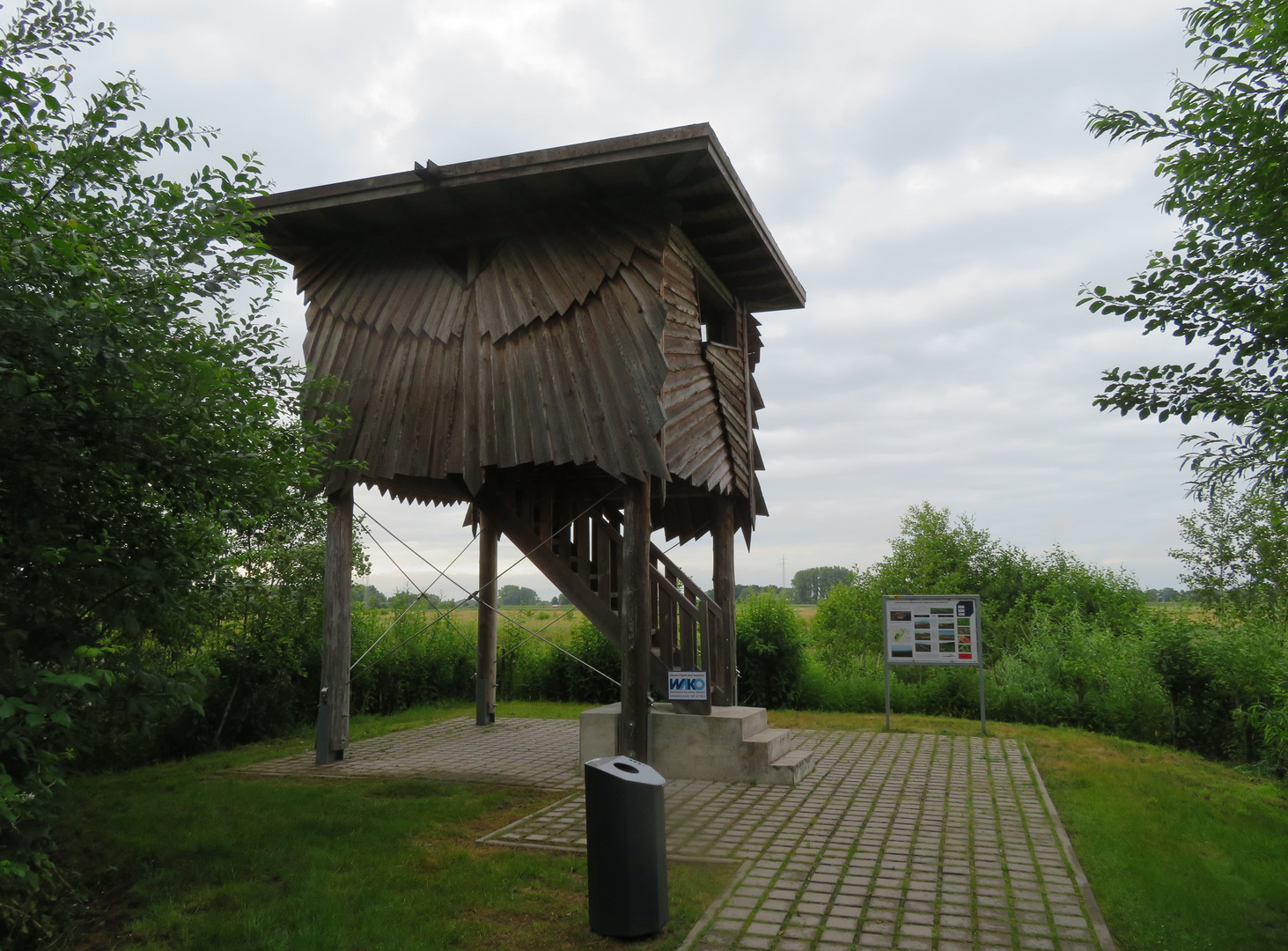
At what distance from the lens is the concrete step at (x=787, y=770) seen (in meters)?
8.14

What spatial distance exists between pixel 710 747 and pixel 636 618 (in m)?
1.46

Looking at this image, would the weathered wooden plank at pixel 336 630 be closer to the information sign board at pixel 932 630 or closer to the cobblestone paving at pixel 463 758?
the cobblestone paving at pixel 463 758

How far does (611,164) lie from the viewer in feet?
25.8

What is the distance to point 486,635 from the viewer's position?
40.1 feet

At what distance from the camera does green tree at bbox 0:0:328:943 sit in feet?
12.1

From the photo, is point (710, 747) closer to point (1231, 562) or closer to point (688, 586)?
point (688, 586)

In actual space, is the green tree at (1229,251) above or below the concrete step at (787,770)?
above

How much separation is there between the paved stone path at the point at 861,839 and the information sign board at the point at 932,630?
1.26 metres

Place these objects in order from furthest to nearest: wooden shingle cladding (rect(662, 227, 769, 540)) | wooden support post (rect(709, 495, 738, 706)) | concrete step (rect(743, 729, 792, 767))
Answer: wooden support post (rect(709, 495, 738, 706)) → wooden shingle cladding (rect(662, 227, 769, 540)) → concrete step (rect(743, 729, 792, 767))

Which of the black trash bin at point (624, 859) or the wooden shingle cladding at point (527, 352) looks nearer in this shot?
the black trash bin at point (624, 859)

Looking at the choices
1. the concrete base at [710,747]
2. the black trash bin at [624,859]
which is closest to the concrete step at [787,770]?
the concrete base at [710,747]

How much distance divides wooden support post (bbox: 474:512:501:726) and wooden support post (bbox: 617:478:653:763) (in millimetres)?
3711

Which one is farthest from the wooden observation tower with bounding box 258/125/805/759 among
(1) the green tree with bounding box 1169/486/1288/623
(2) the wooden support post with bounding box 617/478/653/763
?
(1) the green tree with bounding box 1169/486/1288/623

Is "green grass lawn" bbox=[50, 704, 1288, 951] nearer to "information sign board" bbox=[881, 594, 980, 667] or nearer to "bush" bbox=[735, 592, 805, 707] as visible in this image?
"information sign board" bbox=[881, 594, 980, 667]
